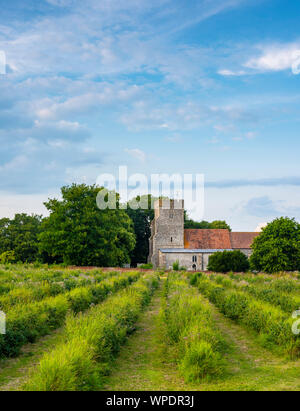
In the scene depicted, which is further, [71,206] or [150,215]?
[150,215]

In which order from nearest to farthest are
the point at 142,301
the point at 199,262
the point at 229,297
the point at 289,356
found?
the point at 289,356
the point at 229,297
the point at 142,301
the point at 199,262

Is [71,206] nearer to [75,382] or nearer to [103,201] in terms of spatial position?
[103,201]

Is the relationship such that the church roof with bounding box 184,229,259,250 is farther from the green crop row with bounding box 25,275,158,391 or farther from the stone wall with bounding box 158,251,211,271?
the green crop row with bounding box 25,275,158,391

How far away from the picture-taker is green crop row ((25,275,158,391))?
6605 mm

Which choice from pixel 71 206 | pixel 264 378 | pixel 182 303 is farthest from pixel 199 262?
pixel 264 378

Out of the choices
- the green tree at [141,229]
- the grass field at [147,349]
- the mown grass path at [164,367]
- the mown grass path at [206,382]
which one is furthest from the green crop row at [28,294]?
the green tree at [141,229]

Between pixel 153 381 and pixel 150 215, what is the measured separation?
6773cm

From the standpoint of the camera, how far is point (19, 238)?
5841 centimetres

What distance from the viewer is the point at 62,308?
13672mm

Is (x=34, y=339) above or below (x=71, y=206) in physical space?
below

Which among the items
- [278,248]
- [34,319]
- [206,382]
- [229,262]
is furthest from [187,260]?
[206,382]

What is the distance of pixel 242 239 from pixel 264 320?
2206 inches

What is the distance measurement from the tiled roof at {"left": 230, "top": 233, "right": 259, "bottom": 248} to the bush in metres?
18.3

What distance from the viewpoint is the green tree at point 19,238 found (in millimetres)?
57531
